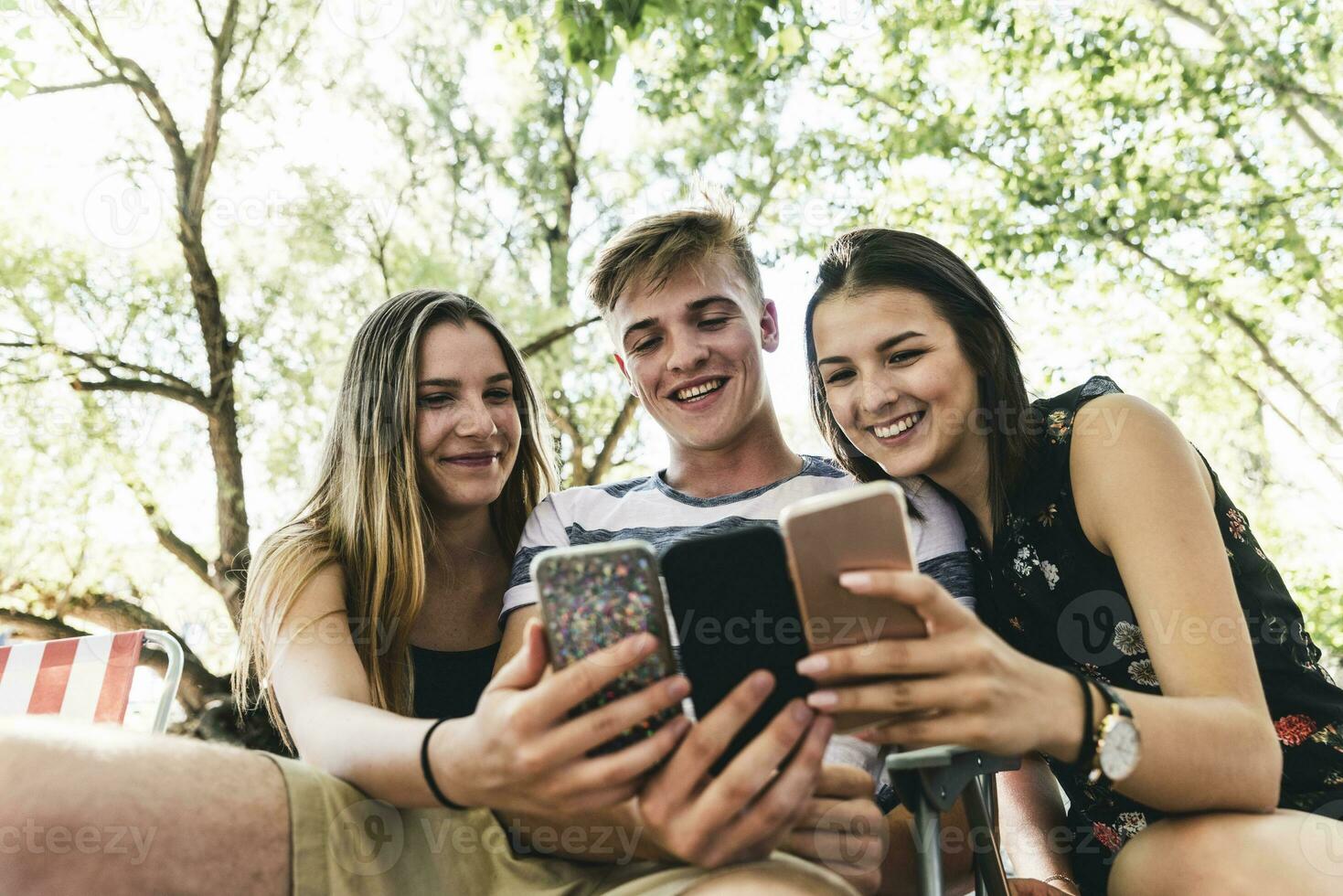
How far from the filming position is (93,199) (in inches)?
277

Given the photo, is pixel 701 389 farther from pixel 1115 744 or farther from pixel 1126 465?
pixel 1115 744

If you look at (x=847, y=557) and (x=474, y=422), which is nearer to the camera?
(x=847, y=557)

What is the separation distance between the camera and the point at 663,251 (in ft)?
7.40

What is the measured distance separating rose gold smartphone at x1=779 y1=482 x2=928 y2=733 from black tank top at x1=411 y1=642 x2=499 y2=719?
1.12 m

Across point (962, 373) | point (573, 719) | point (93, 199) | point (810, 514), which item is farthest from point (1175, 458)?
point (93, 199)

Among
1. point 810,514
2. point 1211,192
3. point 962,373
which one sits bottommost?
point 810,514

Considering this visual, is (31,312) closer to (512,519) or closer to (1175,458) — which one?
(512,519)

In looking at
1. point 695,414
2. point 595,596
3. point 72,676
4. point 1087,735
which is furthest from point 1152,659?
point 72,676

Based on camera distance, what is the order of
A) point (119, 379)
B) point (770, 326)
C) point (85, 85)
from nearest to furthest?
point (770, 326)
point (85, 85)
point (119, 379)

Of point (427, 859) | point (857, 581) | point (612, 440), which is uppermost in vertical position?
point (612, 440)

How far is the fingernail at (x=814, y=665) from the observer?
1045 millimetres

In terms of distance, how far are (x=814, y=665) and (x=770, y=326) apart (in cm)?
159

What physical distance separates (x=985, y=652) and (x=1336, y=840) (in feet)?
2.27

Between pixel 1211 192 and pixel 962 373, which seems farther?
pixel 1211 192
